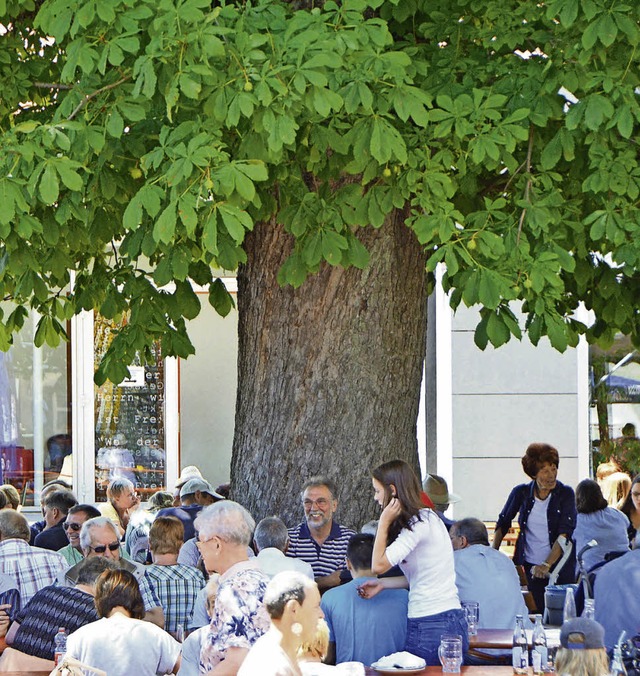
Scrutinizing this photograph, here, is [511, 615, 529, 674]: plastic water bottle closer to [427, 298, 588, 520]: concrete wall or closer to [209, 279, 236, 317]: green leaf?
[209, 279, 236, 317]: green leaf

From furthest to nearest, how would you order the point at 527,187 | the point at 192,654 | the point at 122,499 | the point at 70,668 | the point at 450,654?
the point at 122,499 < the point at 527,187 < the point at 450,654 < the point at 192,654 < the point at 70,668

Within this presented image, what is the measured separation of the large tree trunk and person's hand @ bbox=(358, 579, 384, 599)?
148 cm

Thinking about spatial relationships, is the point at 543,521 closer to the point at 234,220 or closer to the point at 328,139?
the point at 328,139

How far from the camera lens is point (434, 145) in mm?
6258

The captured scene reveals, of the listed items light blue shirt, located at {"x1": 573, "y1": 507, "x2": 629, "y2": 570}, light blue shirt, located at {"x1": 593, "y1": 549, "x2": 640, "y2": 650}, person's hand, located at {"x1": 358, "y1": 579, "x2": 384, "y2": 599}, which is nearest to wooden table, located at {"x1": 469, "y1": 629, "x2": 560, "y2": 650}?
light blue shirt, located at {"x1": 593, "y1": 549, "x2": 640, "y2": 650}

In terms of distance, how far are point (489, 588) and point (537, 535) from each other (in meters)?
2.43

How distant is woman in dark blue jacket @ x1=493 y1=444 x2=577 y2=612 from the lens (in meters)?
9.28

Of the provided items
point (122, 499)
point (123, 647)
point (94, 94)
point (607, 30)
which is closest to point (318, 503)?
point (123, 647)

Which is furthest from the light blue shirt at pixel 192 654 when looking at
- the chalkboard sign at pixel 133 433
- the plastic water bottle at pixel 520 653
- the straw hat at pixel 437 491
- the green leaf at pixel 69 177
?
the chalkboard sign at pixel 133 433

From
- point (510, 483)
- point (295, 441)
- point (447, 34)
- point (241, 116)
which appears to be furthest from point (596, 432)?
point (241, 116)

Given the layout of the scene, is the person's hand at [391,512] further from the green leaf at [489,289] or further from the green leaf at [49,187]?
the green leaf at [49,187]

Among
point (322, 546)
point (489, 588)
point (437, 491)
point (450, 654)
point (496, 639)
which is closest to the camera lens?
point (450, 654)

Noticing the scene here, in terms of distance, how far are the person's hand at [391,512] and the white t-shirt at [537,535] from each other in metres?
3.48

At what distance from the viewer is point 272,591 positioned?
398 centimetres
